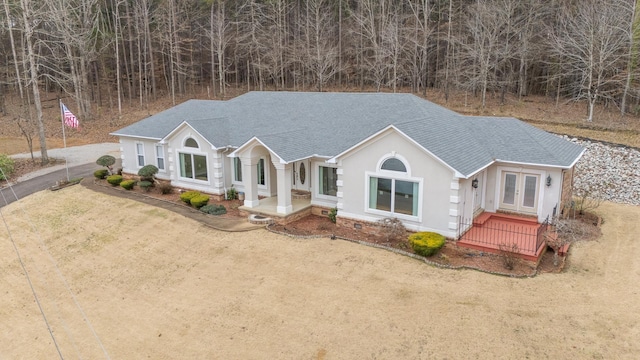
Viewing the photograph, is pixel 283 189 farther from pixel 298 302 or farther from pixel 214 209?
pixel 298 302

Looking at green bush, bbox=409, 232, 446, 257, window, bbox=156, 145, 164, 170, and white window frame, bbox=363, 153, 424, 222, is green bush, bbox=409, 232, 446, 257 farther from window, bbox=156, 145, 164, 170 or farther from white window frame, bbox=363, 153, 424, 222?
window, bbox=156, 145, 164, 170

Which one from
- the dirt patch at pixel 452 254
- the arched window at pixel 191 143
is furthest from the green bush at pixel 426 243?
the arched window at pixel 191 143

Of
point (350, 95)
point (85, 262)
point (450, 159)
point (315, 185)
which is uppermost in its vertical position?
point (350, 95)

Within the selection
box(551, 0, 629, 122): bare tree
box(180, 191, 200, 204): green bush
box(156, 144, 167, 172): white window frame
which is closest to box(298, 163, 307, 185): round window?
box(180, 191, 200, 204): green bush

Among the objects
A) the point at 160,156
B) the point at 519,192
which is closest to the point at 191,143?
the point at 160,156

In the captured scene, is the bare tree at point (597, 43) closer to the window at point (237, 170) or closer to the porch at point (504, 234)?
the porch at point (504, 234)

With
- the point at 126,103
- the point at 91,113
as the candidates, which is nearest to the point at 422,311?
the point at 91,113

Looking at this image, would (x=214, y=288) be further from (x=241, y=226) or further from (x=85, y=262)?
(x=85, y=262)
